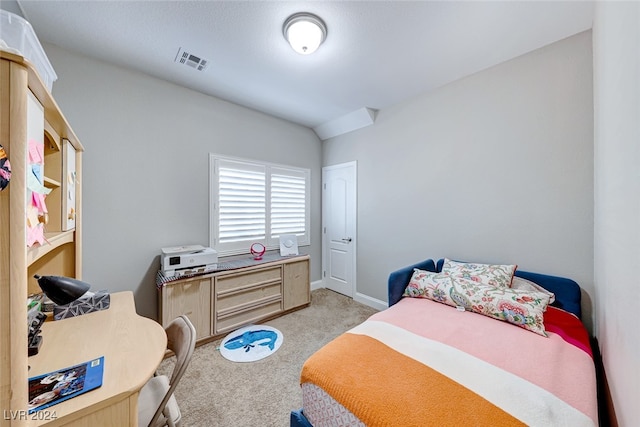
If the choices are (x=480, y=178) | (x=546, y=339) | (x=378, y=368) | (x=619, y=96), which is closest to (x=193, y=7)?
(x=619, y=96)

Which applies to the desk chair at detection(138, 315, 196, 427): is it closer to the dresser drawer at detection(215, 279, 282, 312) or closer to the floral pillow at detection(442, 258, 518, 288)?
the dresser drawer at detection(215, 279, 282, 312)

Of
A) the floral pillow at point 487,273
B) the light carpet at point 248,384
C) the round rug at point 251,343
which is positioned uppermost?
the floral pillow at point 487,273

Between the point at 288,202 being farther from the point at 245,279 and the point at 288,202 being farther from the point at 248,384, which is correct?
the point at 248,384

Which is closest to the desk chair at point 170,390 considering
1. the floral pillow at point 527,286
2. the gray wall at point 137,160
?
the gray wall at point 137,160

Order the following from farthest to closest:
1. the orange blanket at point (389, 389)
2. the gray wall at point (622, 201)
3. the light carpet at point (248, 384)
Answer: the light carpet at point (248, 384) → the orange blanket at point (389, 389) → the gray wall at point (622, 201)

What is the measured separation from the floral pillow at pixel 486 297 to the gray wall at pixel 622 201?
340 mm

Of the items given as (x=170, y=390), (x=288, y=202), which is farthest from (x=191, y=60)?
(x=170, y=390)

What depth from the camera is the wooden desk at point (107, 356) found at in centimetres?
79

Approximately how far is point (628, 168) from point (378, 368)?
4.33ft

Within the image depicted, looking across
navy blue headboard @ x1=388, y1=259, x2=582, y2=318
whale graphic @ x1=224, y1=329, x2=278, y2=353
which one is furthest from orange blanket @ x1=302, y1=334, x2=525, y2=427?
whale graphic @ x1=224, y1=329, x2=278, y2=353

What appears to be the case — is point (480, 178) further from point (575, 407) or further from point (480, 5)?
point (575, 407)

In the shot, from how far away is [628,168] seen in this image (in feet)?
2.83

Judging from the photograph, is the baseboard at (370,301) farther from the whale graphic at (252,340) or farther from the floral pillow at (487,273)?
the whale graphic at (252,340)

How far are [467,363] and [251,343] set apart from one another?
195cm
